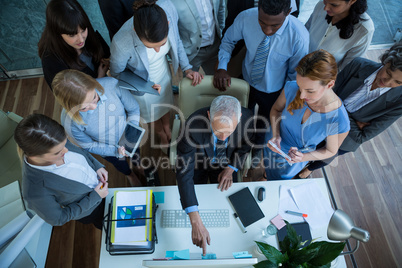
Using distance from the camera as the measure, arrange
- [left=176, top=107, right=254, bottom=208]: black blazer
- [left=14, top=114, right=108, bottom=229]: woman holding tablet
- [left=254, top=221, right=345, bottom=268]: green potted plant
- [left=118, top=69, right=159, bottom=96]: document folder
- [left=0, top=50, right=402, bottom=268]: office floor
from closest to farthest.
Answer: [left=254, top=221, right=345, bottom=268]: green potted plant, [left=14, top=114, right=108, bottom=229]: woman holding tablet, [left=176, top=107, right=254, bottom=208]: black blazer, [left=118, top=69, right=159, bottom=96]: document folder, [left=0, top=50, right=402, bottom=268]: office floor

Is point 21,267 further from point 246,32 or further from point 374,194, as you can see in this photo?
point 374,194

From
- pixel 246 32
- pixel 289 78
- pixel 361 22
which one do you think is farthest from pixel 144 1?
pixel 361 22

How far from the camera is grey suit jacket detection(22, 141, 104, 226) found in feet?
4.89

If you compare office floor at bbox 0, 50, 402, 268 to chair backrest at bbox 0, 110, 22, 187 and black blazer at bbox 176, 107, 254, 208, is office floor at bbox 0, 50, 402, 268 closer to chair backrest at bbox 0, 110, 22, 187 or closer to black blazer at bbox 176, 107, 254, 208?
chair backrest at bbox 0, 110, 22, 187

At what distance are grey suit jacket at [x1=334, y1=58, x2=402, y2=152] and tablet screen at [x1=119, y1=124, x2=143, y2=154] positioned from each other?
1.64m

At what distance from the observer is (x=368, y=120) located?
1972 mm

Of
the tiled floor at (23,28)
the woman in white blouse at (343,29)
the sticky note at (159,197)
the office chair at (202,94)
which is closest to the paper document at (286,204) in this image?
the office chair at (202,94)

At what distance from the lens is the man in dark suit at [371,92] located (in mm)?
1678

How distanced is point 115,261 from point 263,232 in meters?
1.01

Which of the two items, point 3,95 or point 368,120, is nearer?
point 368,120

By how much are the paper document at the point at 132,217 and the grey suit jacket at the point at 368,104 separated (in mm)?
1649

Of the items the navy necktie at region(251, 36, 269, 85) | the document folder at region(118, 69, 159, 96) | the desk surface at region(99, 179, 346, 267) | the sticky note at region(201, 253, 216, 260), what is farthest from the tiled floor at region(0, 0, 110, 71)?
the sticky note at region(201, 253, 216, 260)

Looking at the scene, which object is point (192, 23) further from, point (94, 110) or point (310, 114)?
point (310, 114)

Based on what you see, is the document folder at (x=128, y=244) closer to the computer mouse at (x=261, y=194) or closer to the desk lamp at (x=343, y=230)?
the computer mouse at (x=261, y=194)
